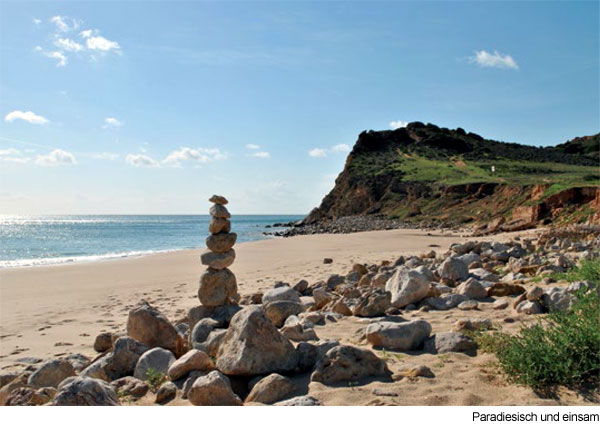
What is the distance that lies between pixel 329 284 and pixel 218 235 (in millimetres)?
3353

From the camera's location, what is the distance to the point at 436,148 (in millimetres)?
90312

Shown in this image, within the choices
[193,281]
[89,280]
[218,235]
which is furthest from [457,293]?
[89,280]

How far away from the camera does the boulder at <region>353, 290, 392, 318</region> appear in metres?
7.15

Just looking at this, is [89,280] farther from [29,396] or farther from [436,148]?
[436,148]

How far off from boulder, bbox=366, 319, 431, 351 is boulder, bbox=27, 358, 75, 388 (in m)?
3.65

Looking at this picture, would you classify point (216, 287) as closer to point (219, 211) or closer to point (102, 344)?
point (219, 211)

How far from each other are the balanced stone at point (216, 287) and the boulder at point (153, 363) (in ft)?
7.81

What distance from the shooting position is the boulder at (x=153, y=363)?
5176 millimetres

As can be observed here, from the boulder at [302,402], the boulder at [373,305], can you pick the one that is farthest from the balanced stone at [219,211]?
the boulder at [302,402]

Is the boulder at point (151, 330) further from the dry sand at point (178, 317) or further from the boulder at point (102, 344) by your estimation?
the dry sand at point (178, 317)

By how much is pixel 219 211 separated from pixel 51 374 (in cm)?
358

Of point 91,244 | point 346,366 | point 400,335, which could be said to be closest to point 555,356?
point 400,335

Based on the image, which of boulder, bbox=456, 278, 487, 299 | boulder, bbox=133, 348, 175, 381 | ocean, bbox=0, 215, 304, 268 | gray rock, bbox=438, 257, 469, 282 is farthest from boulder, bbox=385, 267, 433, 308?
ocean, bbox=0, 215, 304, 268

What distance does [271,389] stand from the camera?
13.8 ft
